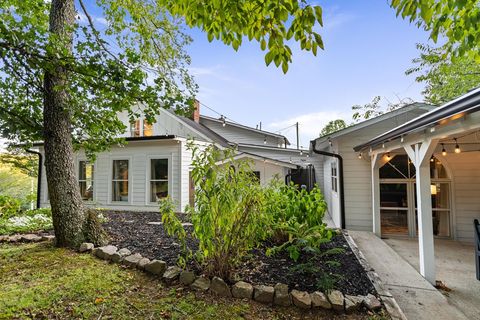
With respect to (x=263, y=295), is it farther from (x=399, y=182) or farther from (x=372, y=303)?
(x=399, y=182)

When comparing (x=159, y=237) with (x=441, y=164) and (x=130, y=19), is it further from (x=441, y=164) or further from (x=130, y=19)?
(x=441, y=164)

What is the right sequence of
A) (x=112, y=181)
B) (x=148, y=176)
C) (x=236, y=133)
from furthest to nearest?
(x=236, y=133)
(x=112, y=181)
(x=148, y=176)

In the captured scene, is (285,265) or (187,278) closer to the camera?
(187,278)

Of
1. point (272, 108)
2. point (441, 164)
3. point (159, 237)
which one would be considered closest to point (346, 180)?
point (441, 164)

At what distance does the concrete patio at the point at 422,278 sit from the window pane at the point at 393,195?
973 mm

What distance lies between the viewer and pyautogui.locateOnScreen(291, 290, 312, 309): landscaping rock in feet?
9.22

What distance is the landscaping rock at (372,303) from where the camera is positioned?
9.20 feet

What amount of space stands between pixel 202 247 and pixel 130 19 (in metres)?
7.09

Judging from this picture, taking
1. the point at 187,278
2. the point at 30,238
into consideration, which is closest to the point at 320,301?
the point at 187,278

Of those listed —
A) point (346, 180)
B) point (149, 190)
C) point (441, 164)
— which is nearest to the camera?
point (441, 164)

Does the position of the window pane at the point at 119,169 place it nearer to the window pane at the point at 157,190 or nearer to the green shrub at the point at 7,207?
the window pane at the point at 157,190

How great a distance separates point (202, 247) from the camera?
124 inches

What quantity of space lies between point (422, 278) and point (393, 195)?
3240 mm

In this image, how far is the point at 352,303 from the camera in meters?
2.81
